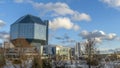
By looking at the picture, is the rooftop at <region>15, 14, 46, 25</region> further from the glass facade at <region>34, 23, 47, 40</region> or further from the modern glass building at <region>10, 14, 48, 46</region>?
the glass facade at <region>34, 23, 47, 40</region>

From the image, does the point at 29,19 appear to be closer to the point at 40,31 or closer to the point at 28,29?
the point at 28,29

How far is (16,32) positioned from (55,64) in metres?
121

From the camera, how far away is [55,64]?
1891 inches

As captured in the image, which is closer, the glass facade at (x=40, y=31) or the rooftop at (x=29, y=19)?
the rooftop at (x=29, y=19)

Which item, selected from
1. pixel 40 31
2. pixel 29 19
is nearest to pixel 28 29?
pixel 29 19

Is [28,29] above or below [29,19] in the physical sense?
below

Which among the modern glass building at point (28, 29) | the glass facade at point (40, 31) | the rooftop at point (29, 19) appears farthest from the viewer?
the glass facade at point (40, 31)

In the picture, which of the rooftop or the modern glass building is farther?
the modern glass building

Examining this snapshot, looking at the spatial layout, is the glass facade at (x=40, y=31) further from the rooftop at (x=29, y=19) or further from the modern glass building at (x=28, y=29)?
the rooftop at (x=29, y=19)

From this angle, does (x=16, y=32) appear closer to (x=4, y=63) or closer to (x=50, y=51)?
(x=50, y=51)

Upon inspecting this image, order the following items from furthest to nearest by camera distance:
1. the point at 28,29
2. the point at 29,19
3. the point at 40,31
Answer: the point at 40,31
the point at 28,29
the point at 29,19

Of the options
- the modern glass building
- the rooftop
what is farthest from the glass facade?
the rooftop

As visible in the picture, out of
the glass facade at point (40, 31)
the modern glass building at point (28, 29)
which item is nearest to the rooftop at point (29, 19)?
the modern glass building at point (28, 29)

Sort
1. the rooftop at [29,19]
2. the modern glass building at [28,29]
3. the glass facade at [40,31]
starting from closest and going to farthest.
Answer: the rooftop at [29,19]
the modern glass building at [28,29]
the glass facade at [40,31]
